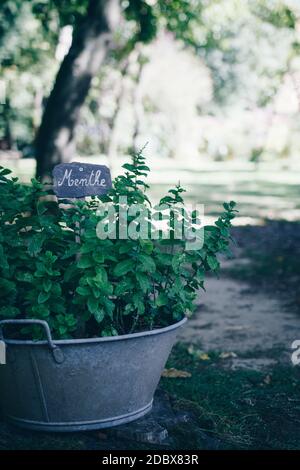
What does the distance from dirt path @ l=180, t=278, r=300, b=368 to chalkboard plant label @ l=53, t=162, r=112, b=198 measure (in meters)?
1.70

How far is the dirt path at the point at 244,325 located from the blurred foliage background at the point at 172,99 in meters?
5.07

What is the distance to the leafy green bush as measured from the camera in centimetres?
254

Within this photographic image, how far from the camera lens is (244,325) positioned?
477 cm

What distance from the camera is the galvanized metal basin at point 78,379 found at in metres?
2.47

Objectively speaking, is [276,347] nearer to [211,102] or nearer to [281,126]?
[281,126]

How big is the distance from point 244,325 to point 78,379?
8.23 ft

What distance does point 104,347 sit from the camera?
251 centimetres

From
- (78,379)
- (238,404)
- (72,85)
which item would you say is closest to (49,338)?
(78,379)

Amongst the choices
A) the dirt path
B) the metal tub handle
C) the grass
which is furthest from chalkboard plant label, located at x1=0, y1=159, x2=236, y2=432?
the dirt path

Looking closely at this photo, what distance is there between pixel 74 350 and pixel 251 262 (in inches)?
195
